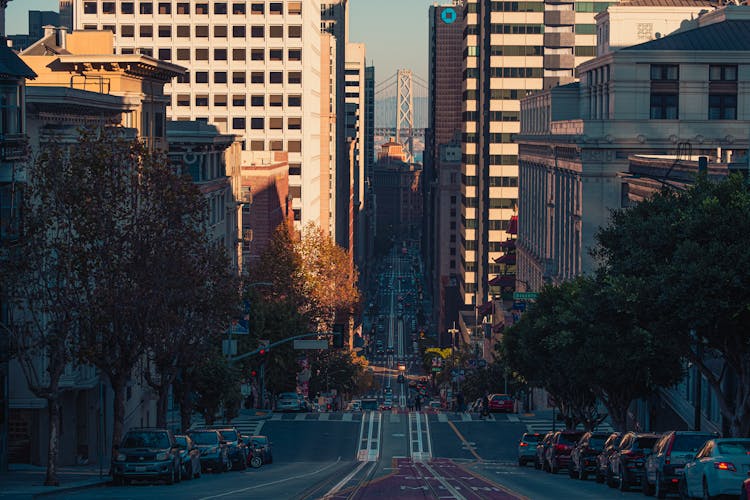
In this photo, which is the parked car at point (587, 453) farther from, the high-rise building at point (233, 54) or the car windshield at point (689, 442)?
the high-rise building at point (233, 54)

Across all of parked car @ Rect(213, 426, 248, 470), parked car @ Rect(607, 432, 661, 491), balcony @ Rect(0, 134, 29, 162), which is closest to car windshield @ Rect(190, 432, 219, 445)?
parked car @ Rect(213, 426, 248, 470)

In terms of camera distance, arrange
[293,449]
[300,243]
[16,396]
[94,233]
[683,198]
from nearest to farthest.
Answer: [683,198]
[94,233]
[16,396]
[293,449]
[300,243]

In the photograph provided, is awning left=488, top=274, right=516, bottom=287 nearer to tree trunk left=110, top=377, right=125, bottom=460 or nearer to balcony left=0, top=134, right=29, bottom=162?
tree trunk left=110, top=377, right=125, bottom=460

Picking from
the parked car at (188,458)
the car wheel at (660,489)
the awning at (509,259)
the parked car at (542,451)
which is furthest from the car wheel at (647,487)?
the awning at (509,259)

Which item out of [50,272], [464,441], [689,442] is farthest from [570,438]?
[464,441]

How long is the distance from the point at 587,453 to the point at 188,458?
44.5 feet

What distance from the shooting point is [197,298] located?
1960 inches

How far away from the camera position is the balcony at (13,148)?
45.5 metres

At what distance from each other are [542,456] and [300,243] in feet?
233

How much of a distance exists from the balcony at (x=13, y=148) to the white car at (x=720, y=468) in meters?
24.1

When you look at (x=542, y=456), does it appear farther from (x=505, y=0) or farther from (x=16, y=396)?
(x=505, y=0)

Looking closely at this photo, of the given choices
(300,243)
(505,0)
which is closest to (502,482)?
(300,243)

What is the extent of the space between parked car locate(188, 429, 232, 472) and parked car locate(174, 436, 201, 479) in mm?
3461

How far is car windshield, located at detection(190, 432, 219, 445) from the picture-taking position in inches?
2092
